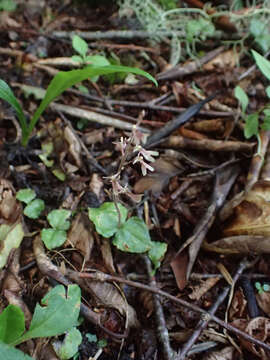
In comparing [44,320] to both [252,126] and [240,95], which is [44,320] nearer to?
[252,126]

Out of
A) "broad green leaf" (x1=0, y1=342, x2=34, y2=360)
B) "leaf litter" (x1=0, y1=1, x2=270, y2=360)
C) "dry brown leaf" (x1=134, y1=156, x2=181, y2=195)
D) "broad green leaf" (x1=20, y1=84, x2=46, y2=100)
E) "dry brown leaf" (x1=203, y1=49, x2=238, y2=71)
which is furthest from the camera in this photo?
"dry brown leaf" (x1=203, y1=49, x2=238, y2=71)

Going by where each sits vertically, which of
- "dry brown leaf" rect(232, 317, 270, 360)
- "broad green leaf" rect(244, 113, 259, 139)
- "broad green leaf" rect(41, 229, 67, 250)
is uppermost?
"broad green leaf" rect(244, 113, 259, 139)

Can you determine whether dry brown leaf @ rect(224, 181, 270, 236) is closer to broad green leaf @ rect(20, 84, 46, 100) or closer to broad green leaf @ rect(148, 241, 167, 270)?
broad green leaf @ rect(148, 241, 167, 270)

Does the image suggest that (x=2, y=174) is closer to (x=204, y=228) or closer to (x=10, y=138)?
(x=10, y=138)

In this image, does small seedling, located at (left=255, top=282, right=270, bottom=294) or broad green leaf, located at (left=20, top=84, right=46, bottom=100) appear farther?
broad green leaf, located at (left=20, top=84, right=46, bottom=100)

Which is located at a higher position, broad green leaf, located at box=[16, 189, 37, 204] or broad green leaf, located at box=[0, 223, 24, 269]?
broad green leaf, located at box=[16, 189, 37, 204]

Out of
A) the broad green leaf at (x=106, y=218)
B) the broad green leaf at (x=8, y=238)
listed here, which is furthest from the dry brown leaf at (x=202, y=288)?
the broad green leaf at (x=8, y=238)

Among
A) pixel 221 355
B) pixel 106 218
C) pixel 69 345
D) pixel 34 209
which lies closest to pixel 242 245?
pixel 221 355

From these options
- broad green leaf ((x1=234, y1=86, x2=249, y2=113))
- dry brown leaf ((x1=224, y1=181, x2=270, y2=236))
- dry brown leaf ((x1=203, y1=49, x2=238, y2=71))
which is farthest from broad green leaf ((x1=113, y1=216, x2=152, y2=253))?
dry brown leaf ((x1=203, y1=49, x2=238, y2=71))
